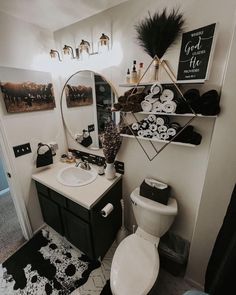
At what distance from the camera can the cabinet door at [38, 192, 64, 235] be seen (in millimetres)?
1613

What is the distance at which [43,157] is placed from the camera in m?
1.70

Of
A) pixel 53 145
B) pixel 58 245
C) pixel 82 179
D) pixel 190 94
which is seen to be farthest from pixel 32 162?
pixel 190 94

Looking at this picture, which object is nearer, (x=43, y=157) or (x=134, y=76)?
(x=134, y=76)

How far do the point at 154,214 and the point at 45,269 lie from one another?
1261 mm

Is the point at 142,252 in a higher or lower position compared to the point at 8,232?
higher

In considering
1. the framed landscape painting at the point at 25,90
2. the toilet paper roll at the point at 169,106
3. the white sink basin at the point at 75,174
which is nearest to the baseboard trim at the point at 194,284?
the white sink basin at the point at 75,174

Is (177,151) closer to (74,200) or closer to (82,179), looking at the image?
(74,200)

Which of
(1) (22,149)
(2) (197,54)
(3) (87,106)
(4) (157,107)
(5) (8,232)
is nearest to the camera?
(2) (197,54)

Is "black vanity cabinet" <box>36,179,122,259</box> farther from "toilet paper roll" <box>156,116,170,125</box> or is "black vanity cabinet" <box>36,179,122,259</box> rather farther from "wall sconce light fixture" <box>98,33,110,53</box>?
"wall sconce light fixture" <box>98,33,110,53</box>

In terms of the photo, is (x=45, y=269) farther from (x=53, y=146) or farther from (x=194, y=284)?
(x=194, y=284)

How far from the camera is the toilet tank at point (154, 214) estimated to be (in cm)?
→ 127

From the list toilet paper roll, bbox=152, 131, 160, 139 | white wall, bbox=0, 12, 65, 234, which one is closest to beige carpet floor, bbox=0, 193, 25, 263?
white wall, bbox=0, 12, 65, 234

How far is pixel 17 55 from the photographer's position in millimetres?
1420

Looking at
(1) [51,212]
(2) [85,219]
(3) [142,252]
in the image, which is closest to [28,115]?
(1) [51,212]
